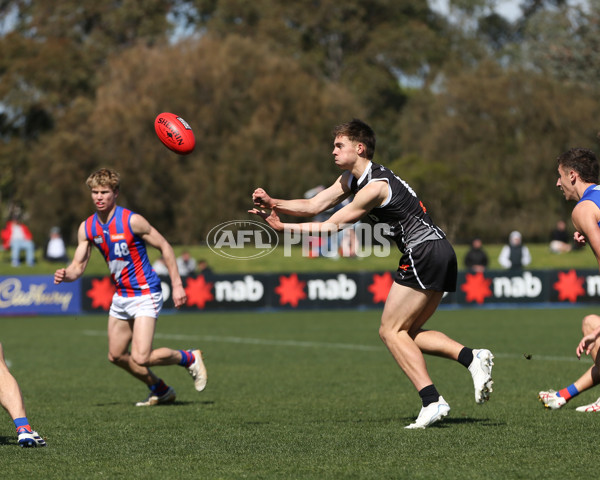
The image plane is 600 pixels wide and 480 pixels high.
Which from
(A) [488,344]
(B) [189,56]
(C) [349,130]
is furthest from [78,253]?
(B) [189,56]

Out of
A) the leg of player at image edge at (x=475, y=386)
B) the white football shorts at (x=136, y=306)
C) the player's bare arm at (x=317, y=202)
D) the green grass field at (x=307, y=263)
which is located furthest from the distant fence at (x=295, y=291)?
the leg of player at image edge at (x=475, y=386)

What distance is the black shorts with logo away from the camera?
→ 772 centimetres

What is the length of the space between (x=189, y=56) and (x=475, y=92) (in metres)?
13.7

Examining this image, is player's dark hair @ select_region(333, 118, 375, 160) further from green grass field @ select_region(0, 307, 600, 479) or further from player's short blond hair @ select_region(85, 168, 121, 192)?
player's short blond hair @ select_region(85, 168, 121, 192)

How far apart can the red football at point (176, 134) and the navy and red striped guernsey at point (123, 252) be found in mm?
758

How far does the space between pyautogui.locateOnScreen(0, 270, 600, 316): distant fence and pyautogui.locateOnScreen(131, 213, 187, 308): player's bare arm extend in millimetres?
16676

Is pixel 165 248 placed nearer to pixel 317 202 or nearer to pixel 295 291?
pixel 317 202

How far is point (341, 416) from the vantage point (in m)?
8.75

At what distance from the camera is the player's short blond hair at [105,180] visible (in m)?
9.12

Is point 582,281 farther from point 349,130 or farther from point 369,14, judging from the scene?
point 369,14

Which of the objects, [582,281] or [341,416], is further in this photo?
[582,281]

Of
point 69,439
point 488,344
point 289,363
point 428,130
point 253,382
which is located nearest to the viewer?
point 69,439

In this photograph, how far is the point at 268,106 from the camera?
4434 centimetres

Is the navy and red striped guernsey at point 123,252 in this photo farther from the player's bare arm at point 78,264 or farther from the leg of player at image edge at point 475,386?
the leg of player at image edge at point 475,386
